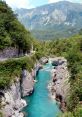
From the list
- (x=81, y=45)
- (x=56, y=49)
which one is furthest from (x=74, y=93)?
(x=56, y=49)

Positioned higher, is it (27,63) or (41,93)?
(27,63)

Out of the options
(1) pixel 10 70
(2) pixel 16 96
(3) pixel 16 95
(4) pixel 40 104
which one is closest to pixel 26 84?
(4) pixel 40 104

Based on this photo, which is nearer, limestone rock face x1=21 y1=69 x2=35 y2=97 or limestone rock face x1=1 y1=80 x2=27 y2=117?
limestone rock face x1=1 y1=80 x2=27 y2=117

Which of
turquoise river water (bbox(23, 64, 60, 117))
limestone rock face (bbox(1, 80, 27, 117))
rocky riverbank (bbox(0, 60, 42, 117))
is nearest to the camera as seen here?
limestone rock face (bbox(1, 80, 27, 117))

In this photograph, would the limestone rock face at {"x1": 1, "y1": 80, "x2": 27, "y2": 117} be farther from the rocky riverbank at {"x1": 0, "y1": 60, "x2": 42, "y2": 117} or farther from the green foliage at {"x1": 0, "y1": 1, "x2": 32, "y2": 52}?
the green foliage at {"x1": 0, "y1": 1, "x2": 32, "y2": 52}

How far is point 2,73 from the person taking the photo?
181 feet

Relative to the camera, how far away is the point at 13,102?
55.0 metres

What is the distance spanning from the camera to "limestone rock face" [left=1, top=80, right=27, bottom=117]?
50.1 meters

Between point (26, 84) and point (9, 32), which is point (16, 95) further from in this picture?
point (9, 32)

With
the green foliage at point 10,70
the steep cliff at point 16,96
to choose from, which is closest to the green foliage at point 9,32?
the green foliage at point 10,70

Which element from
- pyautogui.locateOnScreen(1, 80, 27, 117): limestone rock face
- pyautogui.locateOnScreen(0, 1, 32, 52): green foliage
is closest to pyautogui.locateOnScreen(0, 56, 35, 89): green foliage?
pyautogui.locateOnScreen(1, 80, 27, 117): limestone rock face

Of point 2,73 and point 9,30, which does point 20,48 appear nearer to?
point 9,30

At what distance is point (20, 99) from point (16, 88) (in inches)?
122

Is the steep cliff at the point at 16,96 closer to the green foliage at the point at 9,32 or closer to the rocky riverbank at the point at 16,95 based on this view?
the rocky riverbank at the point at 16,95
